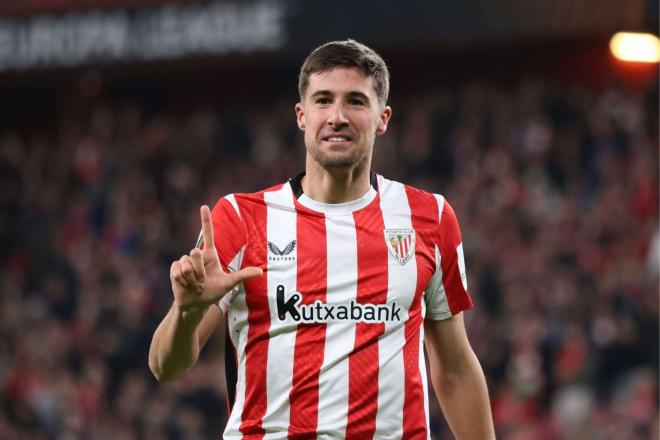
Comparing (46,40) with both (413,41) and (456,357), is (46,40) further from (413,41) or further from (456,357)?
(456,357)

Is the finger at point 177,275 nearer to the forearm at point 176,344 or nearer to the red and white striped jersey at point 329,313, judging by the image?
the forearm at point 176,344

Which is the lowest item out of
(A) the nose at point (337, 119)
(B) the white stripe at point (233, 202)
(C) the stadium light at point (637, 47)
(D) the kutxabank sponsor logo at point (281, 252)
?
(D) the kutxabank sponsor logo at point (281, 252)

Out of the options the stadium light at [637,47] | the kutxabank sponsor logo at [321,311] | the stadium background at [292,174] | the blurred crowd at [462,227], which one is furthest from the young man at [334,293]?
the stadium light at [637,47]

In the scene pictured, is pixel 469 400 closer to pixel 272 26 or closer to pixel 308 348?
pixel 308 348

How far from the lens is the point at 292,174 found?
1516 centimetres

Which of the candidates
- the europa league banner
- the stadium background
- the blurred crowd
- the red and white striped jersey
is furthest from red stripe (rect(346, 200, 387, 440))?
the europa league banner

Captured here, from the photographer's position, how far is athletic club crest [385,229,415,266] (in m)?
4.01

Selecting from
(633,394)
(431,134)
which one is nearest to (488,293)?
(633,394)

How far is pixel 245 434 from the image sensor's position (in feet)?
12.7

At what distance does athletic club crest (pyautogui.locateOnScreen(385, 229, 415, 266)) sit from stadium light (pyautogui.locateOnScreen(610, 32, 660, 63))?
32.2 feet

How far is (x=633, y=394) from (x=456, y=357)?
255 inches

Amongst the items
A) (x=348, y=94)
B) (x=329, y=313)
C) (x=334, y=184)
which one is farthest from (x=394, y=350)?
(x=348, y=94)

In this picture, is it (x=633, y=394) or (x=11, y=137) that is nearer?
(x=633, y=394)

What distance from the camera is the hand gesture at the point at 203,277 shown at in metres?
3.56
